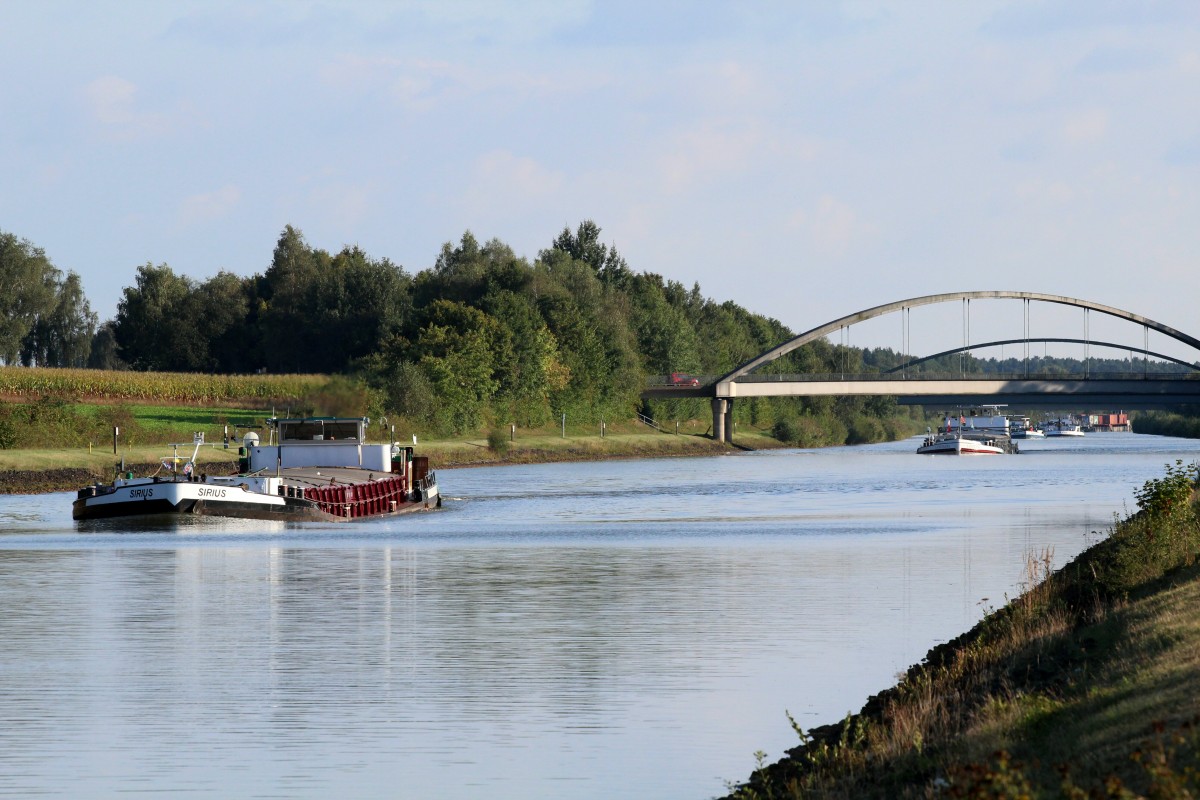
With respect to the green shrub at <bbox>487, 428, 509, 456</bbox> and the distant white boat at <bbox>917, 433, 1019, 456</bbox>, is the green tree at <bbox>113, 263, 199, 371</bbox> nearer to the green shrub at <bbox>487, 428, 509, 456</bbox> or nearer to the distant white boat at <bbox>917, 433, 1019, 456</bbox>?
the green shrub at <bbox>487, 428, 509, 456</bbox>

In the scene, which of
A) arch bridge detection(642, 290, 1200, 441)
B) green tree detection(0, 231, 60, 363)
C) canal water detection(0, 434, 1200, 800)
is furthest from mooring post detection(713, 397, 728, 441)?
canal water detection(0, 434, 1200, 800)

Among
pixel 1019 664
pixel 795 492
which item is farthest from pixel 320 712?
pixel 795 492

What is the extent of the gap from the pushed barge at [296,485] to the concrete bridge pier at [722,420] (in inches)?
3633

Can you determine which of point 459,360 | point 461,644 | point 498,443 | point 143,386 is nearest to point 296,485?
point 461,644

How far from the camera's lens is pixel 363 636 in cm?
2458

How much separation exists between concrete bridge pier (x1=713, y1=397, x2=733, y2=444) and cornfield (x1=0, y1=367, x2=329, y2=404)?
4826 centimetres

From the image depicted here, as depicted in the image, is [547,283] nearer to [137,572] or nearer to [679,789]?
[137,572]

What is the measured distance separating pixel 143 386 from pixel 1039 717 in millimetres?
101489

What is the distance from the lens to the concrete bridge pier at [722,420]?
157m

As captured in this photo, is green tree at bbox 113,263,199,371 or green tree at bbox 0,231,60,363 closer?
green tree at bbox 0,231,60,363

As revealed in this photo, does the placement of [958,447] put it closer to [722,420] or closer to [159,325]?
[722,420]

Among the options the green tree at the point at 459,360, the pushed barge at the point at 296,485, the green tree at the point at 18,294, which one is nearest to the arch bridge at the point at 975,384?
the green tree at the point at 459,360

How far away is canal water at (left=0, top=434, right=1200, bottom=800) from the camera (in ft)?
51.3

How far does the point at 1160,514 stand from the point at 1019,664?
8490mm
